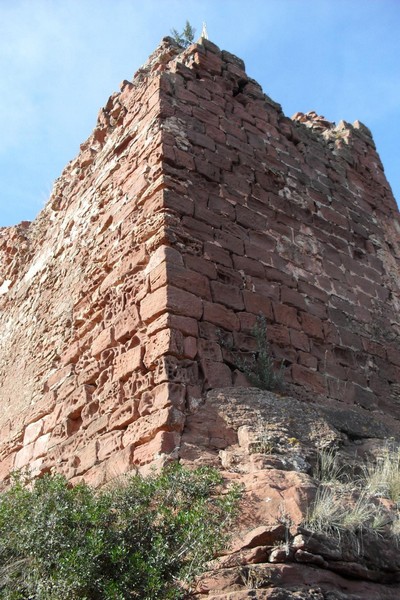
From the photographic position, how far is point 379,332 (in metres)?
6.78

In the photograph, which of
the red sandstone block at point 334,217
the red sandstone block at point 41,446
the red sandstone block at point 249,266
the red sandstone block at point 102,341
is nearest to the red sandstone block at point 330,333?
the red sandstone block at point 249,266

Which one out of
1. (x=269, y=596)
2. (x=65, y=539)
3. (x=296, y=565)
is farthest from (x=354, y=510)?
(x=65, y=539)

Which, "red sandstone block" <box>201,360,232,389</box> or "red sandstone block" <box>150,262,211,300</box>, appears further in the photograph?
"red sandstone block" <box>150,262,211,300</box>

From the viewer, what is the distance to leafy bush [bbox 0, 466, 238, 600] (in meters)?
3.27

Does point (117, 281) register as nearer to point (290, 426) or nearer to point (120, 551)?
point (290, 426)

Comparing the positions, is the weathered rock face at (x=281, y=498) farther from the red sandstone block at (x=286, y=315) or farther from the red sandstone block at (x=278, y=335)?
the red sandstone block at (x=286, y=315)

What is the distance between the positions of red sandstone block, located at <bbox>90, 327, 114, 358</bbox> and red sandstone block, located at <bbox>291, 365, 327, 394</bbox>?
4.74 ft

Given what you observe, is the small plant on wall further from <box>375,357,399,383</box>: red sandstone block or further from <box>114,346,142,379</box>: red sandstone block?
<box>375,357,399,383</box>: red sandstone block

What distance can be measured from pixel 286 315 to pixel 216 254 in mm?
811

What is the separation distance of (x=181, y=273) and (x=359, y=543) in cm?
234

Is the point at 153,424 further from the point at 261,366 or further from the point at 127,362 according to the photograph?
the point at 261,366

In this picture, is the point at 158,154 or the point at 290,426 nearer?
the point at 290,426

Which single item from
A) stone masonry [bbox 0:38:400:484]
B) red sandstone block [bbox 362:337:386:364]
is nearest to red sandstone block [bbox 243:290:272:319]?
stone masonry [bbox 0:38:400:484]

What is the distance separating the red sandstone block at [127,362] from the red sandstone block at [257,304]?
1063 millimetres
